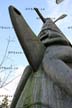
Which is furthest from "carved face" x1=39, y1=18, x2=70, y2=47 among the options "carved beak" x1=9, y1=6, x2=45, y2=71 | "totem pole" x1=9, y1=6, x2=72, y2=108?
"carved beak" x1=9, y1=6, x2=45, y2=71

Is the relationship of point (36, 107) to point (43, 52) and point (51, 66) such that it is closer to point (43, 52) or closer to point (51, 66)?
point (51, 66)

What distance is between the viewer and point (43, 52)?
219 inches

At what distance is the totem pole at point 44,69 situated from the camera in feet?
15.9

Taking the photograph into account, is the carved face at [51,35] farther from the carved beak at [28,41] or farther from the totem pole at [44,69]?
the carved beak at [28,41]

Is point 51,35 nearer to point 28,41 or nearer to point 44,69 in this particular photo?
point 28,41

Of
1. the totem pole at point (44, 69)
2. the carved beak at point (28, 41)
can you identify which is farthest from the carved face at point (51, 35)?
the carved beak at point (28, 41)

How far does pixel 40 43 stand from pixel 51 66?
0.69 metres

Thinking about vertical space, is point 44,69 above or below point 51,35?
below

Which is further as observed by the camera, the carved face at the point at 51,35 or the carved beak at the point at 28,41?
the carved face at the point at 51,35

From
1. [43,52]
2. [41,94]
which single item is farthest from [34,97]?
[43,52]

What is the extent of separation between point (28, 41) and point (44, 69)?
587 mm

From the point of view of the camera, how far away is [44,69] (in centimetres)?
525

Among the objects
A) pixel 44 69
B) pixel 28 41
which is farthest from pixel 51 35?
pixel 44 69

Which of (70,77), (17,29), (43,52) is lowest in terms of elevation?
(70,77)
